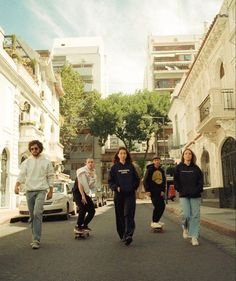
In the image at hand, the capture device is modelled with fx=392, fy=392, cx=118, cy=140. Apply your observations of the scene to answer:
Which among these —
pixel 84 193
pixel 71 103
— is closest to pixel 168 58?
pixel 71 103

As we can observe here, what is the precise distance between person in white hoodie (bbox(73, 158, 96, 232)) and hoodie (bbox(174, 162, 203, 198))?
1.93m

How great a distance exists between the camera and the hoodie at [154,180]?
937 cm

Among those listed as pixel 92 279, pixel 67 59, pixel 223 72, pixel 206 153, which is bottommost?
pixel 92 279

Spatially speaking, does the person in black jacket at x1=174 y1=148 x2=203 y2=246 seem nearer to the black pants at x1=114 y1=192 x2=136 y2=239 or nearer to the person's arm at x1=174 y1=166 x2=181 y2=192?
the person's arm at x1=174 y1=166 x2=181 y2=192

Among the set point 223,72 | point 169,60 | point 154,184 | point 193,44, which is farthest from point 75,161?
point 154,184

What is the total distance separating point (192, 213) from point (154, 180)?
2294mm

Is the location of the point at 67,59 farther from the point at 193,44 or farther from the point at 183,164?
the point at 183,164

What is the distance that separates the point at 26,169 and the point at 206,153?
1626 centimetres

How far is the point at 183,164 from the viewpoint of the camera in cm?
756

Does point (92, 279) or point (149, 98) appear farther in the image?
point (149, 98)

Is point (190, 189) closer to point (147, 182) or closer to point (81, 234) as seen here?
point (147, 182)

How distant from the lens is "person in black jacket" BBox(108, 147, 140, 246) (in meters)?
7.33

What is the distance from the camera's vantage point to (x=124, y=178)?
291 inches

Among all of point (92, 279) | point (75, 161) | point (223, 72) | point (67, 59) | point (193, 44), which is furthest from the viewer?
point (193, 44)
